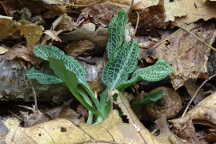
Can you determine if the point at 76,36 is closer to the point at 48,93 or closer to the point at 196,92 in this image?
the point at 48,93

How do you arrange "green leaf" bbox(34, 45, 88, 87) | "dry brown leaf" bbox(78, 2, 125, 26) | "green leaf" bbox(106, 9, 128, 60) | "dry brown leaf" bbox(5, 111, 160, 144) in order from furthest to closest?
"dry brown leaf" bbox(78, 2, 125, 26) < "green leaf" bbox(106, 9, 128, 60) < "green leaf" bbox(34, 45, 88, 87) < "dry brown leaf" bbox(5, 111, 160, 144)

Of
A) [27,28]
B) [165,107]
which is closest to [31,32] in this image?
[27,28]

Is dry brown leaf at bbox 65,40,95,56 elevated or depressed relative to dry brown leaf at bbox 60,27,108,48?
depressed

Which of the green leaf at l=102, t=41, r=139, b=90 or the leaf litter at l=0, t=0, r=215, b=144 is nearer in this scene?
the leaf litter at l=0, t=0, r=215, b=144

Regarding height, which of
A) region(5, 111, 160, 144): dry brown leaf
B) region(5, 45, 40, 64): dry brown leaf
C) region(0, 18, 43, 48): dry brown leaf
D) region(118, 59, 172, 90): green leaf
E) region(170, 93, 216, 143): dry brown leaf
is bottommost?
region(170, 93, 216, 143): dry brown leaf

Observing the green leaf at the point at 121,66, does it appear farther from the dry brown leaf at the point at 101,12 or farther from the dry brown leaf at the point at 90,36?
the dry brown leaf at the point at 101,12

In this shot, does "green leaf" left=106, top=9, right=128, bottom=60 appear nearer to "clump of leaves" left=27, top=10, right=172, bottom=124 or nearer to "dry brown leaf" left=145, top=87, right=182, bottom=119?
"clump of leaves" left=27, top=10, right=172, bottom=124

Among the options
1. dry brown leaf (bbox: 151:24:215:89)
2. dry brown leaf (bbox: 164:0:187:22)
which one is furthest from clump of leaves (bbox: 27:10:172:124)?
dry brown leaf (bbox: 164:0:187:22)

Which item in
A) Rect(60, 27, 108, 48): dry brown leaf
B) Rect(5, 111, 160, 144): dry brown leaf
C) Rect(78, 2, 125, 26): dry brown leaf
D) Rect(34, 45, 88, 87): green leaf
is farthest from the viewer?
Rect(78, 2, 125, 26): dry brown leaf
